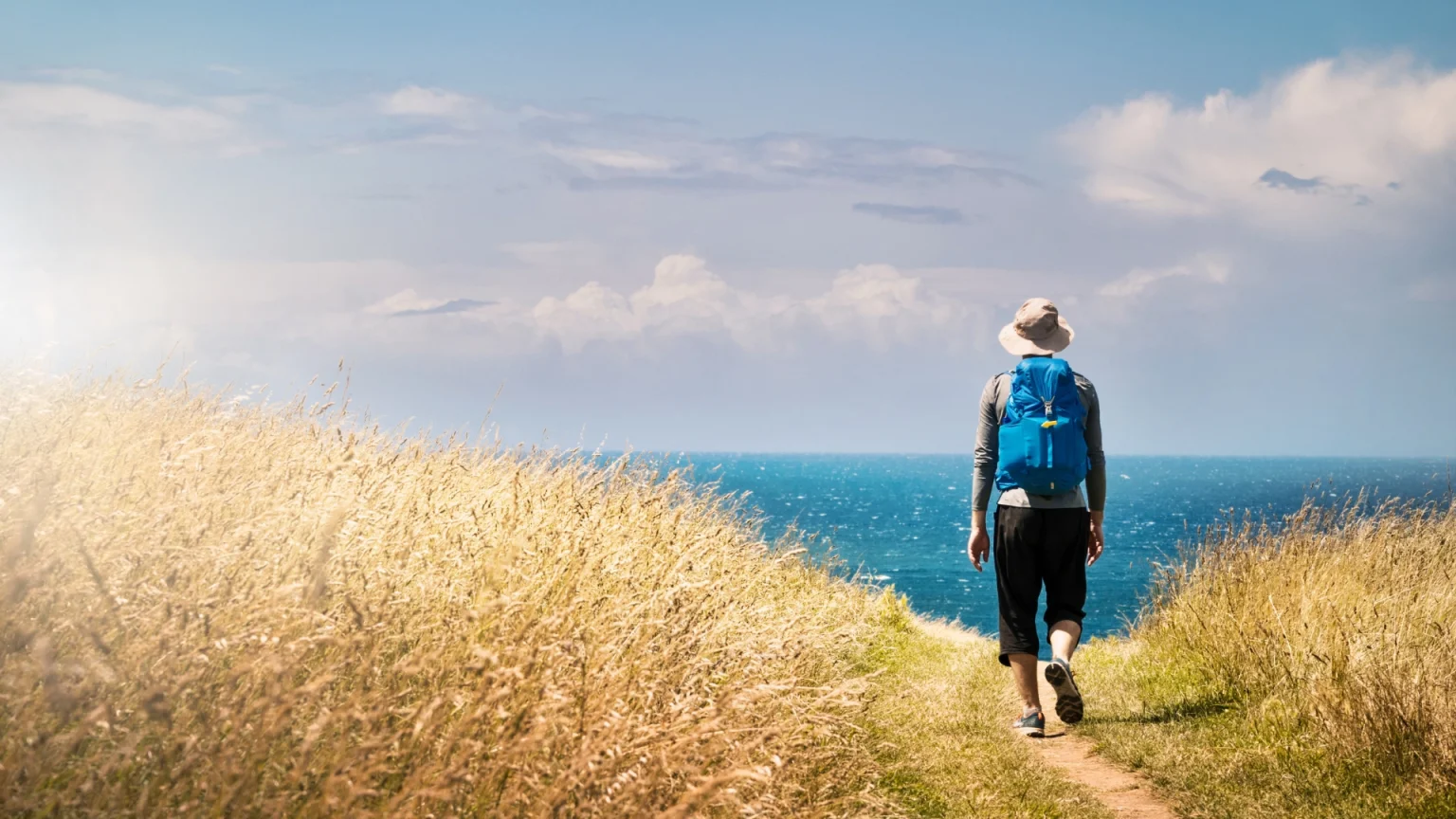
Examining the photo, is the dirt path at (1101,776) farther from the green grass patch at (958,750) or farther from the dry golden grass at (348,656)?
the dry golden grass at (348,656)

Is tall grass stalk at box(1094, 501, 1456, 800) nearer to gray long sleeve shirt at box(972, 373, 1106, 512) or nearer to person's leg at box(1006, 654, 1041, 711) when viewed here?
person's leg at box(1006, 654, 1041, 711)

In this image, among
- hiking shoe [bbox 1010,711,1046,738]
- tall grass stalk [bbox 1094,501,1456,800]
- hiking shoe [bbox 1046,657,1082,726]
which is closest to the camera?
tall grass stalk [bbox 1094,501,1456,800]

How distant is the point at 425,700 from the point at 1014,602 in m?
4.54

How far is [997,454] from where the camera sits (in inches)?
283

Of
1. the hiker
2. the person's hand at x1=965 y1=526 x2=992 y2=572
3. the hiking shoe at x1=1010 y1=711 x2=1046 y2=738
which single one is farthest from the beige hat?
the hiking shoe at x1=1010 y1=711 x2=1046 y2=738

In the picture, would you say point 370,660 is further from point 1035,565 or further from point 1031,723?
point 1031,723

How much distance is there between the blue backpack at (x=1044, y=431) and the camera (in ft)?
22.2

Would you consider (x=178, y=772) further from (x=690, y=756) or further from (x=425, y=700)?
(x=690, y=756)

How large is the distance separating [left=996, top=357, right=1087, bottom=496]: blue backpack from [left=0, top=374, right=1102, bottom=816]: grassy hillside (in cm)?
184

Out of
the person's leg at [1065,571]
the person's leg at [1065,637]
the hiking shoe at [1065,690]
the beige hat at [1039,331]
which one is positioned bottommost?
the hiking shoe at [1065,690]

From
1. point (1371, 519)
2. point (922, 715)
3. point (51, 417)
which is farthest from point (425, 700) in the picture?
point (1371, 519)

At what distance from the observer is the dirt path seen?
20.6 ft

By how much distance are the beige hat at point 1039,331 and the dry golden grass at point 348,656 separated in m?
2.61

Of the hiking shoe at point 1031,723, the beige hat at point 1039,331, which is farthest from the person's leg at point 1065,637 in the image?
the beige hat at point 1039,331
